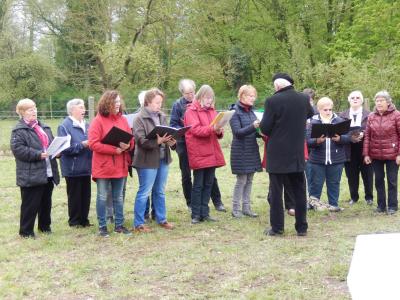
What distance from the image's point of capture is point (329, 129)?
293 inches

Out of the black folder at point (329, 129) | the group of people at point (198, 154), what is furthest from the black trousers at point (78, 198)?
the black folder at point (329, 129)

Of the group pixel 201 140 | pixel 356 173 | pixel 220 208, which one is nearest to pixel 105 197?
pixel 201 140

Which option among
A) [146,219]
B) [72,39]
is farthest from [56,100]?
[146,219]

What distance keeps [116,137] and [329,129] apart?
9.75 ft

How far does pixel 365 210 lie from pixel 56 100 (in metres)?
28.1

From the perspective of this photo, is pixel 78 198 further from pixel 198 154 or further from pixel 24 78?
pixel 24 78

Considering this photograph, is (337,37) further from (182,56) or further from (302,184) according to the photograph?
(302,184)

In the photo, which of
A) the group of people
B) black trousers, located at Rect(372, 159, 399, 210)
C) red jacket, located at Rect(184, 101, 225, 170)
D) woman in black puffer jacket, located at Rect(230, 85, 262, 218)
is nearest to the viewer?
the group of people

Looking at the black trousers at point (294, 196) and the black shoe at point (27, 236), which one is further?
the black shoe at point (27, 236)

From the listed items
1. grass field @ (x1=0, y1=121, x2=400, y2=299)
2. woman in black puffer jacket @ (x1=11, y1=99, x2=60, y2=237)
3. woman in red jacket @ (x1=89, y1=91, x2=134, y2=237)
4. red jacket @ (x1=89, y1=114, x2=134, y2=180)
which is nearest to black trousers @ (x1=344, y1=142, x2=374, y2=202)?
grass field @ (x1=0, y1=121, x2=400, y2=299)

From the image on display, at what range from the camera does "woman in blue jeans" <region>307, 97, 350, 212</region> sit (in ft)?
25.6

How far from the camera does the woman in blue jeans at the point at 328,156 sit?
7.79 metres

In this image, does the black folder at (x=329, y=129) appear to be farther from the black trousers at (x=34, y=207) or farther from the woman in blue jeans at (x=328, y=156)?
the black trousers at (x=34, y=207)

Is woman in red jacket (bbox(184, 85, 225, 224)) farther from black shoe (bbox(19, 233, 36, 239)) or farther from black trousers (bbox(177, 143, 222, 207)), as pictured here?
black shoe (bbox(19, 233, 36, 239))
